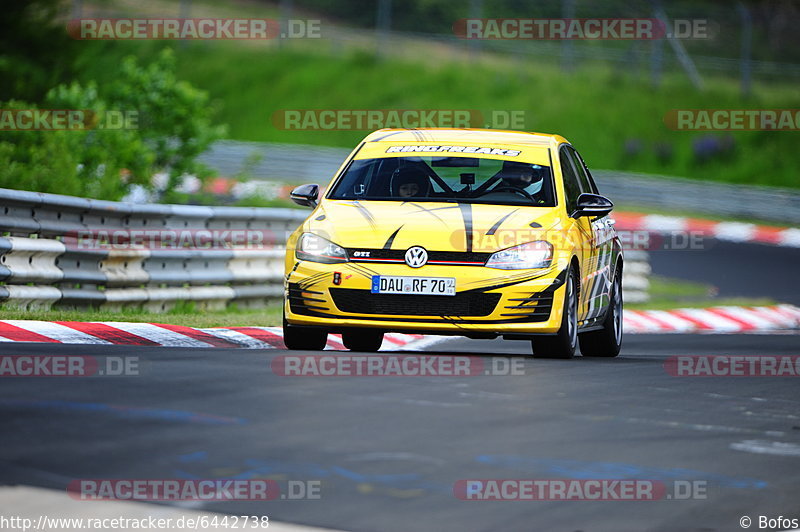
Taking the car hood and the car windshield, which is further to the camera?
the car windshield

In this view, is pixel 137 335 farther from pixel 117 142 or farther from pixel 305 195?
pixel 117 142

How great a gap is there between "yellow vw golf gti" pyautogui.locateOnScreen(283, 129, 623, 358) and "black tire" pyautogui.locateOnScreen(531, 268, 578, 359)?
0.04 ft

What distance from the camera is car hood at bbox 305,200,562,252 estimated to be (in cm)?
1061

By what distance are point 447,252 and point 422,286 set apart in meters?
0.29

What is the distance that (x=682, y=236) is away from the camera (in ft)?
117

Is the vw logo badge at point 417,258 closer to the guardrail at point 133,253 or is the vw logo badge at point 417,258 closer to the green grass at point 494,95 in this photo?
the guardrail at point 133,253

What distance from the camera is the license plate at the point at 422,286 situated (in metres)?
10.5

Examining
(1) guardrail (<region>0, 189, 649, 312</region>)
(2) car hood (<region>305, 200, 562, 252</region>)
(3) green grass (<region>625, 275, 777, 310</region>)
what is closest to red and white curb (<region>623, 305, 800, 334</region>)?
(3) green grass (<region>625, 275, 777, 310</region>)

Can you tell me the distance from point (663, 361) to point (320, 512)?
22.7 feet

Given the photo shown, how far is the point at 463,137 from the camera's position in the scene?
12273 mm

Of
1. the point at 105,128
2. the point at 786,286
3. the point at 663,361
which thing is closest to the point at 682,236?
the point at 786,286

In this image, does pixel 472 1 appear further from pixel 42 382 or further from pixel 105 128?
pixel 42 382

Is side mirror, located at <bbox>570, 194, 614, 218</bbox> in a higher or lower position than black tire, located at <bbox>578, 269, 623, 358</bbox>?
higher

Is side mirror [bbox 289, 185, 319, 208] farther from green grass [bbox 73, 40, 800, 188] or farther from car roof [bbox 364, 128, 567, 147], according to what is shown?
green grass [bbox 73, 40, 800, 188]
